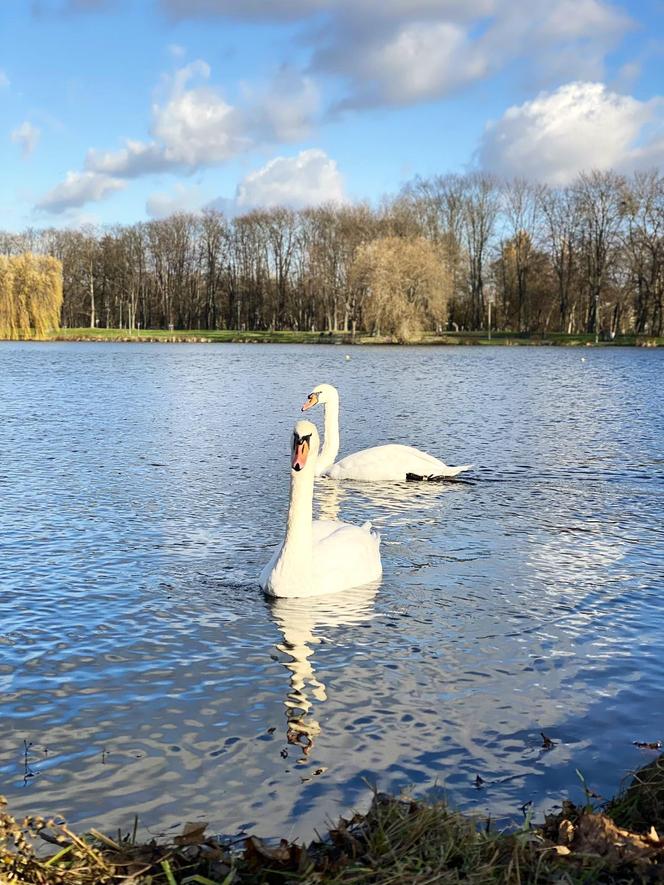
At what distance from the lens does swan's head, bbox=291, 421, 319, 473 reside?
A: 25.1 ft

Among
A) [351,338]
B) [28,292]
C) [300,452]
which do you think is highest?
[28,292]

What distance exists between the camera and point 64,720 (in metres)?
5.17

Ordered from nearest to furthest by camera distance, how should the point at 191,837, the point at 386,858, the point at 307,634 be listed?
1. the point at 386,858
2. the point at 191,837
3. the point at 307,634

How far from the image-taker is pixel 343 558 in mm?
7793

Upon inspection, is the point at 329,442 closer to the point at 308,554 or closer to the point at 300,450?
the point at 300,450

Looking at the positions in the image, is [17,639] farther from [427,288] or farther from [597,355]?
[427,288]

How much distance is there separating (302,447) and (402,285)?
208 feet

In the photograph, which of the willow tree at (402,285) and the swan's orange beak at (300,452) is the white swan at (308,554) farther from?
the willow tree at (402,285)

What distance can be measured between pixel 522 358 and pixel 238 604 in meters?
52.2

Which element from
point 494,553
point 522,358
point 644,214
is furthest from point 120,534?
point 644,214

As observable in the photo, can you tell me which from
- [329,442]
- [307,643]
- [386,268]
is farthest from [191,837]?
[386,268]

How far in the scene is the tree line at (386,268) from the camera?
240ft

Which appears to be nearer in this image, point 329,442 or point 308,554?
point 308,554

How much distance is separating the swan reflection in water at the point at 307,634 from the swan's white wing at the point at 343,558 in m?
0.10
